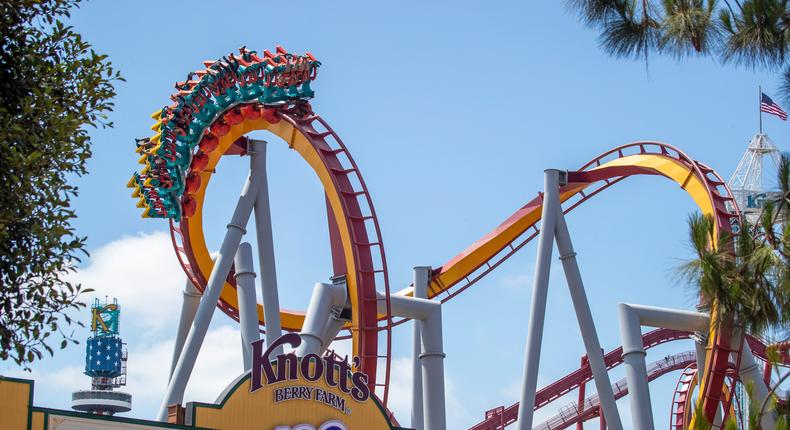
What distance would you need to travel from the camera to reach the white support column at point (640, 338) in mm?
19312

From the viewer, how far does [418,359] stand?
21938 mm

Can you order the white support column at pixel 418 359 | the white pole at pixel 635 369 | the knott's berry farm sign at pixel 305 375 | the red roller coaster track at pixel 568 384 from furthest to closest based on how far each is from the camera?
the red roller coaster track at pixel 568 384 → the white support column at pixel 418 359 → the white pole at pixel 635 369 → the knott's berry farm sign at pixel 305 375

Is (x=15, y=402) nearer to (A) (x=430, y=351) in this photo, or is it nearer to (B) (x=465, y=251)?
(A) (x=430, y=351)

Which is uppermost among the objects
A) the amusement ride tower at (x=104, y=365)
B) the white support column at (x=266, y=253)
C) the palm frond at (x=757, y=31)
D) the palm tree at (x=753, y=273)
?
the amusement ride tower at (x=104, y=365)

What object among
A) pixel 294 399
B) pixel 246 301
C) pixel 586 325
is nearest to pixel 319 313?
pixel 246 301

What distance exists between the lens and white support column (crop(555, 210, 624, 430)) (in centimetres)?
2036

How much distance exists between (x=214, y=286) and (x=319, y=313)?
2.23 metres

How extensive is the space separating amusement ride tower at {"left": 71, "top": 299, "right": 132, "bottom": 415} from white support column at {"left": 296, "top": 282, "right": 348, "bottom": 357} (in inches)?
1229

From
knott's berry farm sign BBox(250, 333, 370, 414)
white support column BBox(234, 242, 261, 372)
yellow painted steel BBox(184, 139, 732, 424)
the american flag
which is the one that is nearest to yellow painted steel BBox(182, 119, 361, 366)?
yellow painted steel BBox(184, 139, 732, 424)

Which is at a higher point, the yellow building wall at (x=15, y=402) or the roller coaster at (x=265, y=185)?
the roller coaster at (x=265, y=185)

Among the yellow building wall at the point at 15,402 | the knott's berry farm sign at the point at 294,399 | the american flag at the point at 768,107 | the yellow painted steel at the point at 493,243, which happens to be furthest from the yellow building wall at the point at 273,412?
the american flag at the point at 768,107

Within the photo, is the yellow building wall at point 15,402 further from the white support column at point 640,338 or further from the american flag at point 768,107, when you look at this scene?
the american flag at point 768,107

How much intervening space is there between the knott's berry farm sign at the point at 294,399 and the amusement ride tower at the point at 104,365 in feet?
112

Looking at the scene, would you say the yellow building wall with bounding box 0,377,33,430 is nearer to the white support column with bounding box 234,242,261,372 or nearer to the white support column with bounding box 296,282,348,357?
the white support column with bounding box 296,282,348,357
